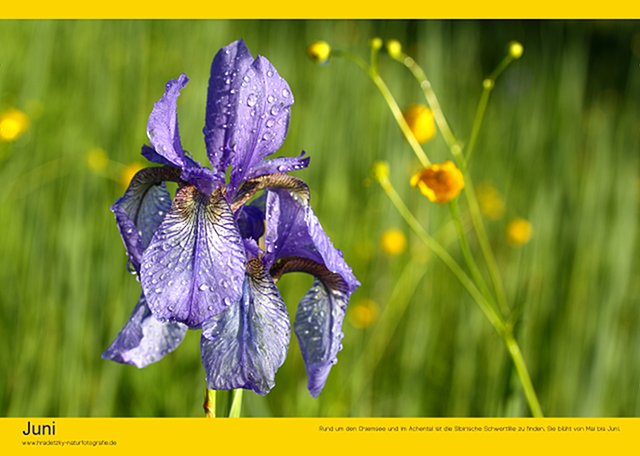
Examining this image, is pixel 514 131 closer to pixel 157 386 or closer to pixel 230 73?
pixel 157 386

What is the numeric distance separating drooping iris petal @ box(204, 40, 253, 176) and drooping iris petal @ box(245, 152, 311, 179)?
3cm

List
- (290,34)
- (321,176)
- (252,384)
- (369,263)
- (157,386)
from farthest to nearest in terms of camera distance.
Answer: (290,34), (321,176), (369,263), (157,386), (252,384)

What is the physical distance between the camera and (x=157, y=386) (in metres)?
2.00

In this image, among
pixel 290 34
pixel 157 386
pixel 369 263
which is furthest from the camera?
pixel 290 34

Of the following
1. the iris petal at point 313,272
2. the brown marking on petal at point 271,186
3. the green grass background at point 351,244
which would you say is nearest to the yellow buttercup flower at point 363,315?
the green grass background at point 351,244

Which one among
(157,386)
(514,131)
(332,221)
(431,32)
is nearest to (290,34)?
(431,32)

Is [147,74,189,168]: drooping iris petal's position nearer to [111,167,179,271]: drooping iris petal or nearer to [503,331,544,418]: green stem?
[111,167,179,271]: drooping iris petal

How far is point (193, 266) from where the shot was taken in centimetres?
79

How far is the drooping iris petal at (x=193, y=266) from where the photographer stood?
0.77m

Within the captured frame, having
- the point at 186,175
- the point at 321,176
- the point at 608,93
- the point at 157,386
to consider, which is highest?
the point at 608,93

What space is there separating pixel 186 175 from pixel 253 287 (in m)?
0.15

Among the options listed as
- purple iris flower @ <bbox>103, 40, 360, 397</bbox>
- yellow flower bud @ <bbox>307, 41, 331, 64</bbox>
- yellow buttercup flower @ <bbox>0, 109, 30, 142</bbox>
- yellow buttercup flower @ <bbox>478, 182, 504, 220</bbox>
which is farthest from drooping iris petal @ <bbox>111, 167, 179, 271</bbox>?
yellow buttercup flower @ <bbox>478, 182, 504, 220</bbox>

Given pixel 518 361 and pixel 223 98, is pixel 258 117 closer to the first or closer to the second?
pixel 223 98

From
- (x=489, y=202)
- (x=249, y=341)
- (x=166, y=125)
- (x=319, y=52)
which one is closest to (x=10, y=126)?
(x=319, y=52)
